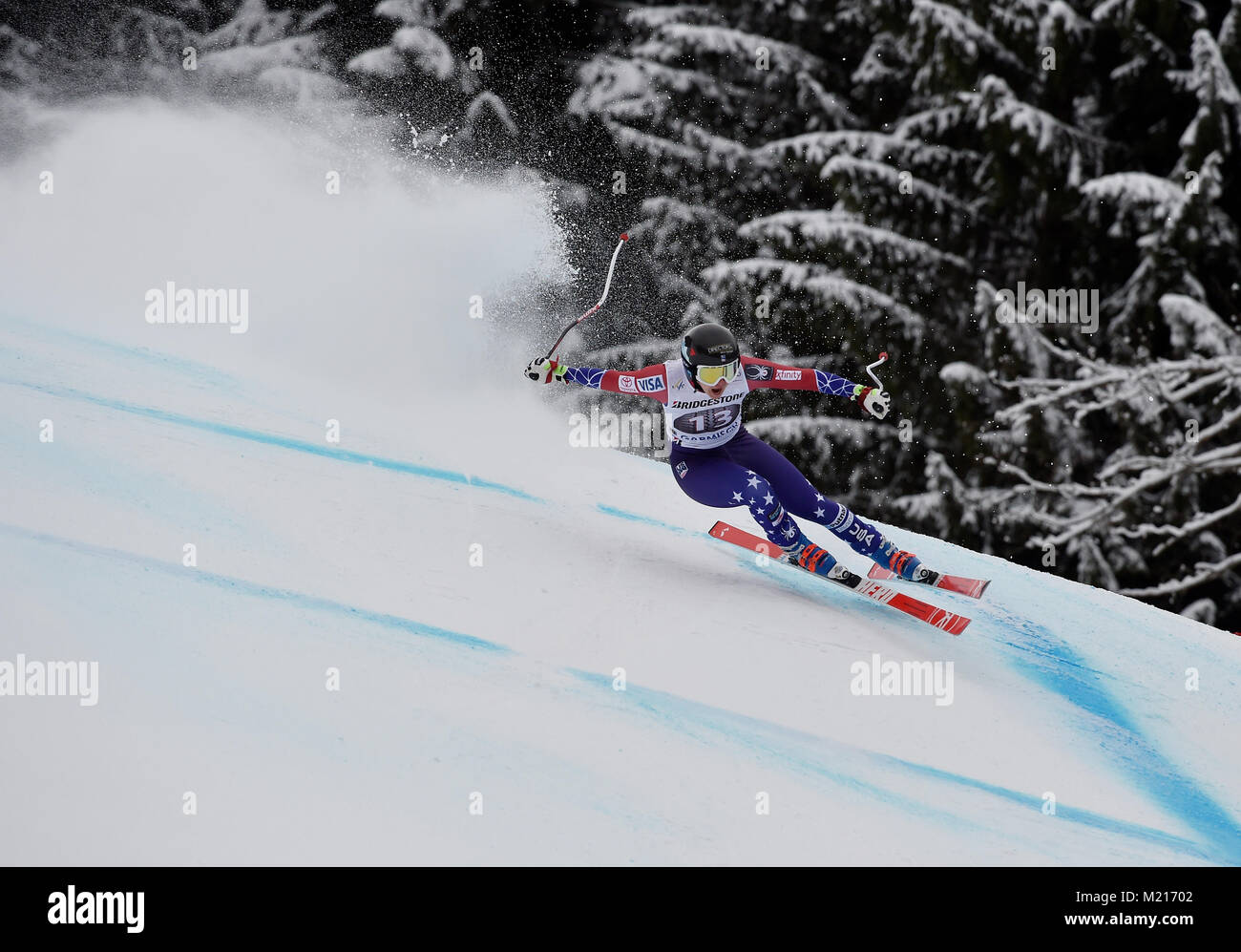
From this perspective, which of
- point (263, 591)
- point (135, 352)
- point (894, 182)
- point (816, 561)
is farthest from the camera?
point (894, 182)

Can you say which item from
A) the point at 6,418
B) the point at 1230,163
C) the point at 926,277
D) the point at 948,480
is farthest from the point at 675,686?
the point at 1230,163

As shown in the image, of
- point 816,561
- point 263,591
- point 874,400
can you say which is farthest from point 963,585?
point 263,591

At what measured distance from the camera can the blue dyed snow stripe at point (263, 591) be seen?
453 cm

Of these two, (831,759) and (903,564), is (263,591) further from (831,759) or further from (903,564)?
(903,564)

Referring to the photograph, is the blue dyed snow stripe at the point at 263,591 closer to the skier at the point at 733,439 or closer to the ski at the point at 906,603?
the skier at the point at 733,439

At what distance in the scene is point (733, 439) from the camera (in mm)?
5309

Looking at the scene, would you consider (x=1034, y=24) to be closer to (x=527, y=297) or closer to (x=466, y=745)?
(x=527, y=297)

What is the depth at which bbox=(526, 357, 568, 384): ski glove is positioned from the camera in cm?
466

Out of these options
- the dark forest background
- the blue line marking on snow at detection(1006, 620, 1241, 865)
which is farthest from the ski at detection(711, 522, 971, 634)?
the dark forest background

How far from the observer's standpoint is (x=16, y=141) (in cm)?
1098

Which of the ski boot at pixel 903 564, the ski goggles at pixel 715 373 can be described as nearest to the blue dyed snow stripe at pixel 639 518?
the ski boot at pixel 903 564

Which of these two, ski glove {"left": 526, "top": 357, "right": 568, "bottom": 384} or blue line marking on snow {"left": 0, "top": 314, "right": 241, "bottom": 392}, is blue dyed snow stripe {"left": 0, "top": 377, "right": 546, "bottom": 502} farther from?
ski glove {"left": 526, "top": 357, "right": 568, "bottom": 384}

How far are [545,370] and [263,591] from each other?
54.4 inches

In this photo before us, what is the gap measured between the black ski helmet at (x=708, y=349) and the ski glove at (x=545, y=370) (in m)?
0.50
